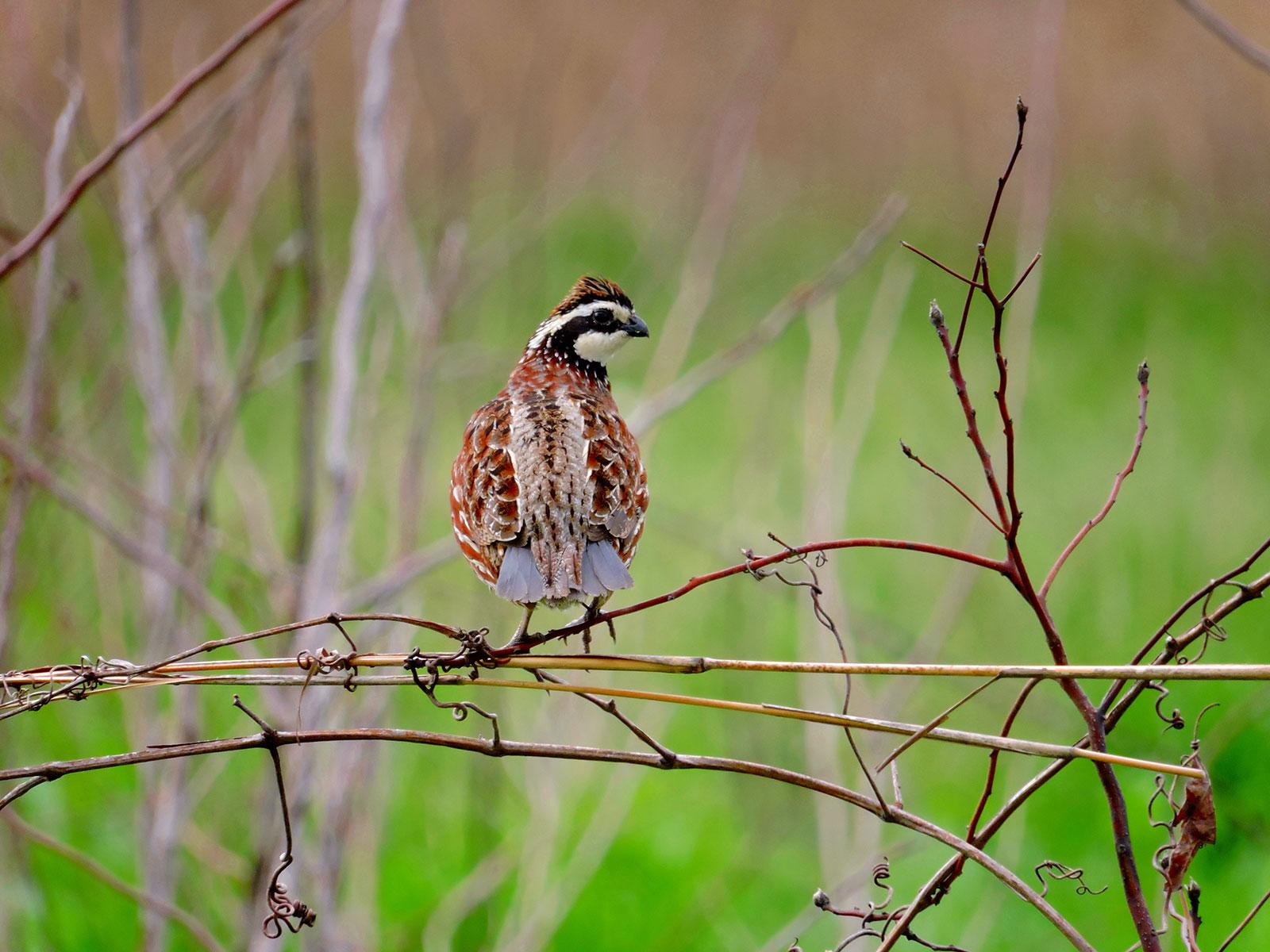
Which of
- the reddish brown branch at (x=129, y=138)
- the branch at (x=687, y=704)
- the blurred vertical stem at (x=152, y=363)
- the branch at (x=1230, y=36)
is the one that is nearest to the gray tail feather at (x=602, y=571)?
the branch at (x=687, y=704)

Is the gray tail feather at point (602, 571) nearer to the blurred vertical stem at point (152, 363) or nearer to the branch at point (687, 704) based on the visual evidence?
the branch at point (687, 704)

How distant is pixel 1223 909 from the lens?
4.33m

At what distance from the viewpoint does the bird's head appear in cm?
311

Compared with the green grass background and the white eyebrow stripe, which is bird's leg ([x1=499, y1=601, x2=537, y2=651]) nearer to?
the green grass background

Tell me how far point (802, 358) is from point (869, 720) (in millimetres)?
6206

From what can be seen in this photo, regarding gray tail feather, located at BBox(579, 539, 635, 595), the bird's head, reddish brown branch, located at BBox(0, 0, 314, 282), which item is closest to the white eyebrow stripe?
the bird's head

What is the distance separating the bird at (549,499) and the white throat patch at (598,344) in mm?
208

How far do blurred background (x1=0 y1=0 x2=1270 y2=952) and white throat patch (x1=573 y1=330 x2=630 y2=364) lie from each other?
0.85ft

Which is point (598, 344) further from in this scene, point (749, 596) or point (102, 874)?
point (749, 596)

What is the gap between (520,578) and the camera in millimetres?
2299

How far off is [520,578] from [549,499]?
23 cm

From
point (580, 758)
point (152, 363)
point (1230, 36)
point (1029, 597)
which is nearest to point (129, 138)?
point (580, 758)

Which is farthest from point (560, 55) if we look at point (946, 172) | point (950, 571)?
point (946, 172)

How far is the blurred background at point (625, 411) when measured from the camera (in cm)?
314
